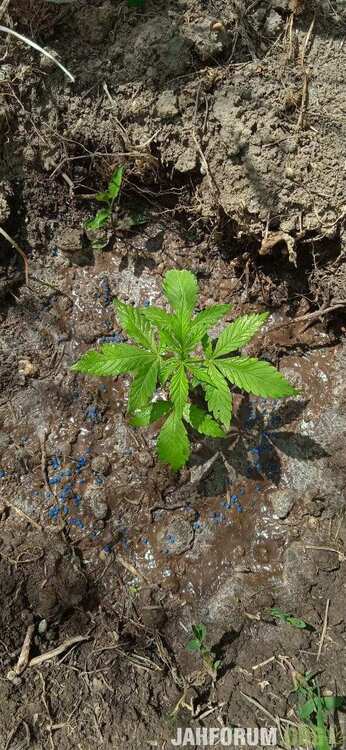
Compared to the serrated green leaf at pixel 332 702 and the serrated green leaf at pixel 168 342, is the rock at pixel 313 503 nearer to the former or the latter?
the serrated green leaf at pixel 332 702

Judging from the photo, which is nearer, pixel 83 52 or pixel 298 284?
pixel 83 52

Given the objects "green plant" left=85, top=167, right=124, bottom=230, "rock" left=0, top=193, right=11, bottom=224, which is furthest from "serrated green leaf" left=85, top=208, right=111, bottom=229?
"rock" left=0, top=193, right=11, bottom=224

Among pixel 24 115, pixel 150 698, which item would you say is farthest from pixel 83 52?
pixel 150 698

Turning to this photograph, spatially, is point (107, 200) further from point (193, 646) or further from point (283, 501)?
point (193, 646)

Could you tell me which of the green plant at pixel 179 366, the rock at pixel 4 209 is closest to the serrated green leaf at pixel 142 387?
the green plant at pixel 179 366

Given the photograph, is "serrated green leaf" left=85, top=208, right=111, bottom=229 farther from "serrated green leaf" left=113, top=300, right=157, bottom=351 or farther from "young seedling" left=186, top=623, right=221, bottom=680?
"young seedling" left=186, top=623, right=221, bottom=680

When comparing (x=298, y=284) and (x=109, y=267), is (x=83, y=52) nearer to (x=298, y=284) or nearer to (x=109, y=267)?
(x=109, y=267)

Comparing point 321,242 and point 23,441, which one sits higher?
point 321,242

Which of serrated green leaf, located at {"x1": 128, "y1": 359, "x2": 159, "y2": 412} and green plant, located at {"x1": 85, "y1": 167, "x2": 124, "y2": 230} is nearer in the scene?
serrated green leaf, located at {"x1": 128, "y1": 359, "x2": 159, "y2": 412}
